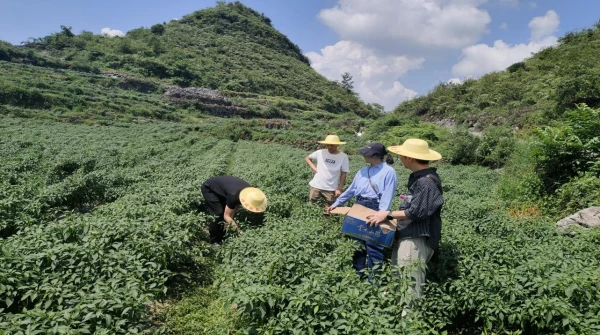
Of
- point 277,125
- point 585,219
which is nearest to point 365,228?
point 585,219

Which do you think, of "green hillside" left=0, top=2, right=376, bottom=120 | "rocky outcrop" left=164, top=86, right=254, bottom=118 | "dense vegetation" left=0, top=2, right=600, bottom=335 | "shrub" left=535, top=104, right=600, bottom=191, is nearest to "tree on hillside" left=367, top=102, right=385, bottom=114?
"green hillside" left=0, top=2, right=376, bottom=120

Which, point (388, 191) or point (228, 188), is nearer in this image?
point (388, 191)

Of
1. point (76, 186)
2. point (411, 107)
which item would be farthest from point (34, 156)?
point (411, 107)

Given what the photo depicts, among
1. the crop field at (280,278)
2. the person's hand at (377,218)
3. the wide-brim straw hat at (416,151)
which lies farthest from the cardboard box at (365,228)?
the wide-brim straw hat at (416,151)

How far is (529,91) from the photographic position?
24.0 meters

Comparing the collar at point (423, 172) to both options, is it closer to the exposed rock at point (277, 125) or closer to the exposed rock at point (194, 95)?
the exposed rock at point (277, 125)

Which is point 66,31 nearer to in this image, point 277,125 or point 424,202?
point 277,125

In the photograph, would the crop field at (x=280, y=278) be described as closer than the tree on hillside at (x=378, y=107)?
Yes

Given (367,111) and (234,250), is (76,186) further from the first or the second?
(367,111)

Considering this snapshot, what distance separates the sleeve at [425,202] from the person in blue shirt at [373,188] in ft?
1.86

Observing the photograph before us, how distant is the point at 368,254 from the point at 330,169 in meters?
2.18

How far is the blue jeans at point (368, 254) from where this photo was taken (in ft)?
13.1

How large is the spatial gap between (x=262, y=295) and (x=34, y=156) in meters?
11.7

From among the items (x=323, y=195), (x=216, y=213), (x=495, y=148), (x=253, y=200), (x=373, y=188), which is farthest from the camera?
(x=495, y=148)
